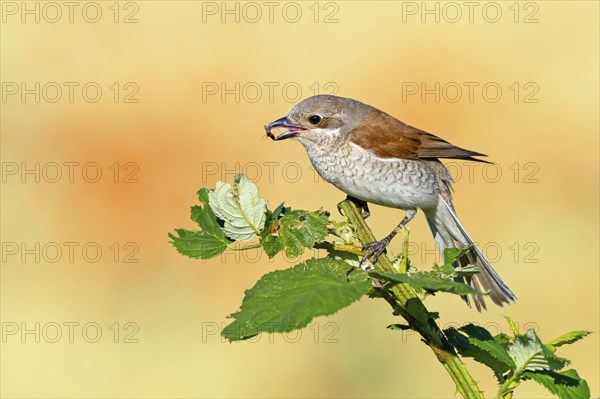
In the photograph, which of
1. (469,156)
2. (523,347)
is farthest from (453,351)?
(469,156)

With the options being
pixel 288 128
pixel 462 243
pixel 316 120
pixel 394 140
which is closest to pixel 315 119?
pixel 316 120

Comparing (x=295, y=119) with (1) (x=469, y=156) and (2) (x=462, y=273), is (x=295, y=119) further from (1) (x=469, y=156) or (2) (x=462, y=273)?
(2) (x=462, y=273)

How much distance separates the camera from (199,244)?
169 centimetres

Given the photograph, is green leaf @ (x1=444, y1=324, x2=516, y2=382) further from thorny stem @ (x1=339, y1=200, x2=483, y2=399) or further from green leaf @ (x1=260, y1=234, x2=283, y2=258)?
green leaf @ (x1=260, y1=234, x2=283, y2=258)

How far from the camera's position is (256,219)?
66.6 inches

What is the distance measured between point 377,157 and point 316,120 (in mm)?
394

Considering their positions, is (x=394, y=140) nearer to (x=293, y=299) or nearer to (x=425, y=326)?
(x=425, y=326)

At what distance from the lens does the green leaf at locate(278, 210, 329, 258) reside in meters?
1.61

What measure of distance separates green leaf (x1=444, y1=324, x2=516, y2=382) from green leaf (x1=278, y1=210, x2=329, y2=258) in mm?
334

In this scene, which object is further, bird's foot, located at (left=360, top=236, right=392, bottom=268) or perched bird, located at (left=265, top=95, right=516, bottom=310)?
perched bird, located at (left=265, top=95, right=516, bottom=310)

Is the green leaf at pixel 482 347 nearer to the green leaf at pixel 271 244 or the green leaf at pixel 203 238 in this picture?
the green leaf at pixel 271 244

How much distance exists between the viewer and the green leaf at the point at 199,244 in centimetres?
165

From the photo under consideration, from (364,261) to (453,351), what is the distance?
26 cm

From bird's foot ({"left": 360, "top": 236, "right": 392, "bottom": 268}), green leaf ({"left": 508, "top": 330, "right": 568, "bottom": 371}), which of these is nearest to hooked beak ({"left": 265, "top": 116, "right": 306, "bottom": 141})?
bird's foot ({"left": 360, "top": 236, "right": 392, "bottom": 268})
